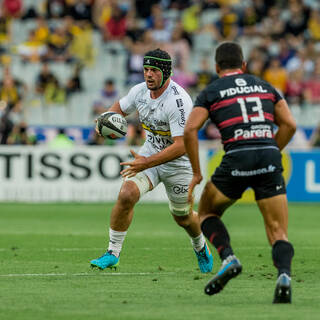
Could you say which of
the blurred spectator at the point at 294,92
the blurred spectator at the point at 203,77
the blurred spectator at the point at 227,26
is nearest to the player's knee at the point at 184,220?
the blurred spectator at the point at 203,77

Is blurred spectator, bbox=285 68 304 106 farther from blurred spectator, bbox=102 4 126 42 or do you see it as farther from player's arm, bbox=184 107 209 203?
player's arm, bbox=184 107 209 203

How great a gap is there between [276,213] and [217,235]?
1.73 ft

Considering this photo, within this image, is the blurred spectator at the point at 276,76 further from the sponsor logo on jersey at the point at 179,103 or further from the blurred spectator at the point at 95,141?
the sponsor logo on jersey at the point at 179,103

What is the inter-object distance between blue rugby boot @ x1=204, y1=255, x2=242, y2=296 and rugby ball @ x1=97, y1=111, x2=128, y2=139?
3.08 m

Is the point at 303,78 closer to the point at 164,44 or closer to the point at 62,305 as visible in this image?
the point at 164,44

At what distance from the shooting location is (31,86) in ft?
81.7

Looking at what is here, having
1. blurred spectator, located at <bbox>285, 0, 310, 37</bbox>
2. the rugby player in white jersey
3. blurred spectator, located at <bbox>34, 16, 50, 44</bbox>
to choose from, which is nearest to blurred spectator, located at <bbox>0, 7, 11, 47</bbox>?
blurred spectator, located at <bbox>34, 16, 50, 44</bbox>

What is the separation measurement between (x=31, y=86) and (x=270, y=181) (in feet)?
59.3

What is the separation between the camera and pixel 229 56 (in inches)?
301

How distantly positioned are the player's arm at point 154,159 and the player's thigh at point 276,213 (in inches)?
86.1

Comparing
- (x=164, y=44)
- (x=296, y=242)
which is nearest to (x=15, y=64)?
(x=164, y=44)

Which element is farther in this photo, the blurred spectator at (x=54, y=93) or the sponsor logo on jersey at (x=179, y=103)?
the blurred spectator at (x=54, y=93)

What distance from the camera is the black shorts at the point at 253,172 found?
747 centimetres

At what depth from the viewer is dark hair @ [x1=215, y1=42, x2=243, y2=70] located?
7637mm
